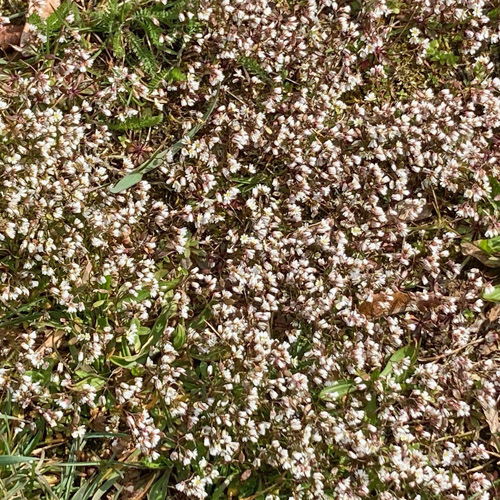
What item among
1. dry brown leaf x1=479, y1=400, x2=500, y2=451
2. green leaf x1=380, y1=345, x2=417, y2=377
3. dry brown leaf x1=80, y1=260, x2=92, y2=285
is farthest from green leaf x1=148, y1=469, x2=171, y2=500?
dry brown leaf x1=479, y1=400, x2=500, y2=451

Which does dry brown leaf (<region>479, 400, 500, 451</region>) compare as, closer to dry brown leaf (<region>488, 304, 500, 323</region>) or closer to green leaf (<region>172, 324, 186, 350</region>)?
dry brown leaf (<region>488, 304, 500, 323</region>)

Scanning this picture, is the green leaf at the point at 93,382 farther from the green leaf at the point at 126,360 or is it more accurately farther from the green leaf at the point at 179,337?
the green leaf at the point at 179,337

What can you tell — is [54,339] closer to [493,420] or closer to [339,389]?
[339,389]

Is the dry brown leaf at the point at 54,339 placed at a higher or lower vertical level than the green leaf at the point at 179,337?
lower

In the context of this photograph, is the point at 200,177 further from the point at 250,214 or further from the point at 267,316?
the point at 267,316

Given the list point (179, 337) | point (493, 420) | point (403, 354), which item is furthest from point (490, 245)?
point (179, 337)

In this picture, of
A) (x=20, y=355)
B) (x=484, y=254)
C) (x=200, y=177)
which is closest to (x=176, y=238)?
(x=200, y=177)

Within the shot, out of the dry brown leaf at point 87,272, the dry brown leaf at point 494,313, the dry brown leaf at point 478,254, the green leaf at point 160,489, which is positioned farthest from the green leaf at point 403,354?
the dry brown leaf at point 87,272

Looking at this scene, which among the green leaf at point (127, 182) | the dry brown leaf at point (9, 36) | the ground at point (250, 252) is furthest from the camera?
the dry brown leaf at point (9, 36)
